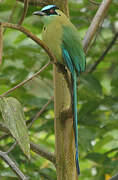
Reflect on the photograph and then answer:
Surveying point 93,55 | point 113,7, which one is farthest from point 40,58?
point 113,7

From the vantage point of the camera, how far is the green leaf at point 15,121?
34.3 inches

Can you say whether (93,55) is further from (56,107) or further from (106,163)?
(56,107)

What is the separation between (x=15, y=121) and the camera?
0.90 m

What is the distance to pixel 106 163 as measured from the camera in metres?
1.90

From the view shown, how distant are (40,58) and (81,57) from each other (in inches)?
29.6

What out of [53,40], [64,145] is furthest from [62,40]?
[64,145]

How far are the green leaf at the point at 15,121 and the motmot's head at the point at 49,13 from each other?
540 millimetres

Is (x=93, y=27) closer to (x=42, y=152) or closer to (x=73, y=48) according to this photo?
(x=73, y=48)

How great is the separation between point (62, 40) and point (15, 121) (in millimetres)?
584

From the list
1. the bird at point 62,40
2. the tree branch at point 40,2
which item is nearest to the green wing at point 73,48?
the bird at point 62,40

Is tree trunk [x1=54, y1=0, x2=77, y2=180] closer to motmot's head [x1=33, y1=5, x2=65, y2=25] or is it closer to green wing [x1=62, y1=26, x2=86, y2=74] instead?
green wing [x1=62, y1=26, x2=86, y2=74]

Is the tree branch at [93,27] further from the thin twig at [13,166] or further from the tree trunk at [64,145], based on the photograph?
the thin twig at [13,166]

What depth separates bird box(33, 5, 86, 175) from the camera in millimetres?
1380

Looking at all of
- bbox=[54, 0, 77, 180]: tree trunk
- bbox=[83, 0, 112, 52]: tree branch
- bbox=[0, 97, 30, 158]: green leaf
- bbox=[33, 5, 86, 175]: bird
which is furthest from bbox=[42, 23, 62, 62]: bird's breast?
bbox=[0, 97, 30, 158]: green leaf
